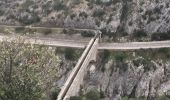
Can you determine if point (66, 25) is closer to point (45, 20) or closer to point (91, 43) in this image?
point (45, 20)

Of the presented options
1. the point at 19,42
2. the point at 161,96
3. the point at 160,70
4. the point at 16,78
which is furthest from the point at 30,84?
the point at 160,70

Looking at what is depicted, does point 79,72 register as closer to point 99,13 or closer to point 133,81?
point 133,81

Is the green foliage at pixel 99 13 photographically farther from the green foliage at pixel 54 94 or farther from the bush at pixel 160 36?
the green foliage at pixel 54 94

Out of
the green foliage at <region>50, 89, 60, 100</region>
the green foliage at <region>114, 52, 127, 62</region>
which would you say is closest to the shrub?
the green foliage at <region>114, 52, 127, 62</region>

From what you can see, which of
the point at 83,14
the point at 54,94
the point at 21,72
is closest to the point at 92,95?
the point at 54,94

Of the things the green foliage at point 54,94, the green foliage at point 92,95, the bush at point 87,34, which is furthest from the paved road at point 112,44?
the green foliage at point 54,94

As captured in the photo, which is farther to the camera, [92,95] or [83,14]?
[83,14]
